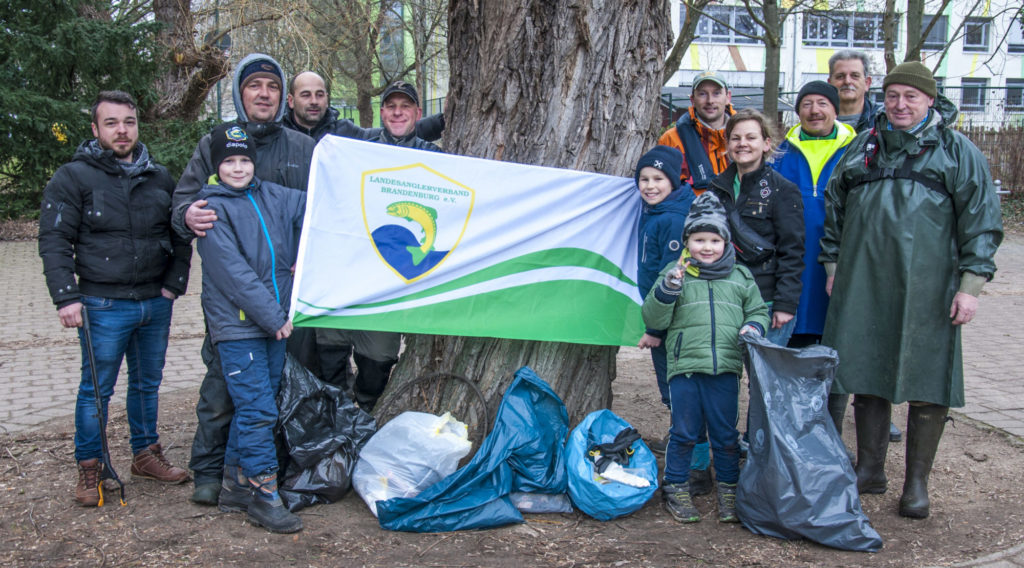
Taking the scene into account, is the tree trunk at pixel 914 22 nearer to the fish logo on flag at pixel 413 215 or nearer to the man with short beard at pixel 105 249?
the fish logo on flag at pixel 413 215

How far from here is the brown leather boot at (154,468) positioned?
4.01 metres

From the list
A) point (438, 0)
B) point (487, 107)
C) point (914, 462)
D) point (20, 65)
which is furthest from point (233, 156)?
point (438, 0)

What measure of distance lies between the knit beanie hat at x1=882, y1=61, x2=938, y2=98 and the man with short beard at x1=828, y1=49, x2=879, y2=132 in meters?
0.82

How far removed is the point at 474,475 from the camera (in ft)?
11.7

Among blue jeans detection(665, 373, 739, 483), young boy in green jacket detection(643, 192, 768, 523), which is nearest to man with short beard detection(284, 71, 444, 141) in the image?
young boy in green jacket detection(643, 192, 768, 523)

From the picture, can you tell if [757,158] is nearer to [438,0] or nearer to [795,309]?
[795,309]

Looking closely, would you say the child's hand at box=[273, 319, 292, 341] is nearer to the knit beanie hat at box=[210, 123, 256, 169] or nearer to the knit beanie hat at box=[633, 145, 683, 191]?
the knit beanie hat at box=[210, 123, 256, 169]

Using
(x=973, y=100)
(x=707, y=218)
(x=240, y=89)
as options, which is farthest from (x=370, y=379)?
(x=973, y=100)

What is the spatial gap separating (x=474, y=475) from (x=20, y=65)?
1283 cm

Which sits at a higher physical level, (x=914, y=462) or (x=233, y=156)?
(x=233, y=156)

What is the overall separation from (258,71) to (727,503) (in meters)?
2.95

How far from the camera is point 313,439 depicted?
3.80 m

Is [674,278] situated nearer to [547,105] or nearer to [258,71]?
[547,105]

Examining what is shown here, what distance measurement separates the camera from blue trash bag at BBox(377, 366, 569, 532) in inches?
138
